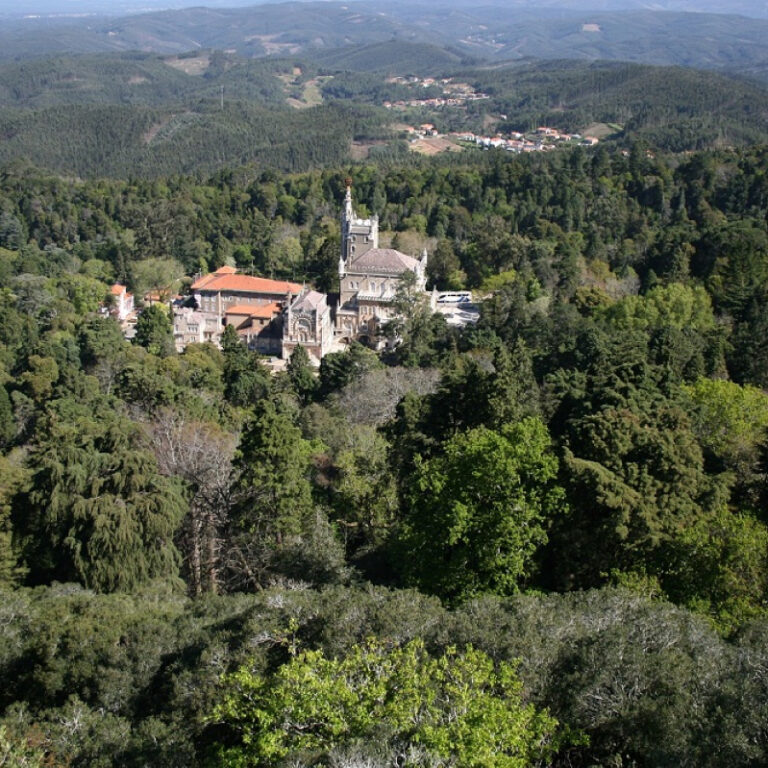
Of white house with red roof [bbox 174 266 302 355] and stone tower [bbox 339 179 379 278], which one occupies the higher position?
stone tower [bbox 339 179 379 278]

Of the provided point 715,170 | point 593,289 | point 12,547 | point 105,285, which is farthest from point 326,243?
point 12,547

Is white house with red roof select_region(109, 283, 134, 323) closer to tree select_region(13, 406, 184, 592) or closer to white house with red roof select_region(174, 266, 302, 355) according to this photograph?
white house with red roof select_region(174, 266, 302, 355)

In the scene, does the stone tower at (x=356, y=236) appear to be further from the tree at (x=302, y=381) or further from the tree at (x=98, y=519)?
the tree at (x=98, y=519)

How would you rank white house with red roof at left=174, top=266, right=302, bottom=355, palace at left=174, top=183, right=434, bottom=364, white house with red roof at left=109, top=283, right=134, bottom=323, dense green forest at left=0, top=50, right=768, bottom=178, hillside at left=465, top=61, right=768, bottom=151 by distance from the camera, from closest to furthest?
palace at left=174, top=183, right=434, bottom=364 → white house with red roof at left=174, top=266, right=302, bottom=355 → white house with red roof at left=109, top=283, right=134, bottom=323 → hillside at left=465, top=61, right=768, bottom=151 → dense green forest at left=0, top=50, right=768, bottom=178

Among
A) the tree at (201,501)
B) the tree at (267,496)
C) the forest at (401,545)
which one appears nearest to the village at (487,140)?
the forest at (401,545)

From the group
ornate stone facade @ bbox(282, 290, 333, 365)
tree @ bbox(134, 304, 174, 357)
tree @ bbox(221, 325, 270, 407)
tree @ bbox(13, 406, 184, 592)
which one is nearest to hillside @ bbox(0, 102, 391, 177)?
ornate stone facade @ bbox(282, 290, 333, 365)

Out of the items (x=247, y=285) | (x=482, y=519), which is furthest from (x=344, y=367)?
(x=482, y=519)
